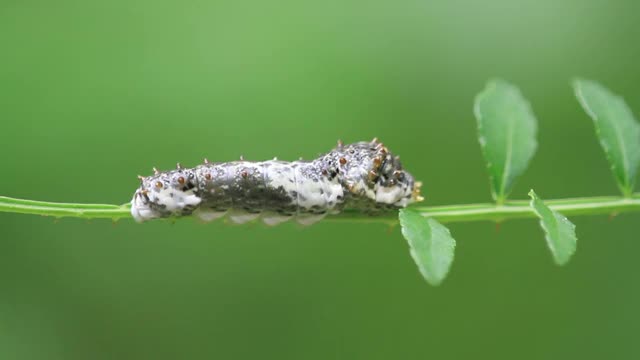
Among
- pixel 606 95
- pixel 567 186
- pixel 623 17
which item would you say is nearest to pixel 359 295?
pixel 567 186

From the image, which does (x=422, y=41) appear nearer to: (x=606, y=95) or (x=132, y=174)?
(x=132, y=174)

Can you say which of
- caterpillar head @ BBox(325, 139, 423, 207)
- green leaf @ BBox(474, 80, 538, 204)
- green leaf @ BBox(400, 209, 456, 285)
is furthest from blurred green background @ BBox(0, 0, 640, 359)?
green leaf @ BBox(400, 209, 456, 285)

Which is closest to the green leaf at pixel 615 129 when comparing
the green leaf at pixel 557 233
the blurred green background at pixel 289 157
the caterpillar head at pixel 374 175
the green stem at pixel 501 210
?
the green stem at pixel 501 210

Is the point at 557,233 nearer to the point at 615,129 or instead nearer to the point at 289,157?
the point at 615,129

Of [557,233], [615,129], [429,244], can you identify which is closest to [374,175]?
[429,244]

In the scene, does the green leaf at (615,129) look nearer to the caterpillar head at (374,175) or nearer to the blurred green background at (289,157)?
the caterpillar head at (374,175)

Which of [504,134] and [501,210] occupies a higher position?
[504,134]

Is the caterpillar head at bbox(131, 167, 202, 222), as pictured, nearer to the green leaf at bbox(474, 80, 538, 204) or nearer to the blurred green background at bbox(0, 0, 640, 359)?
the green leaf at bbox(474, 80, 538, 204)
